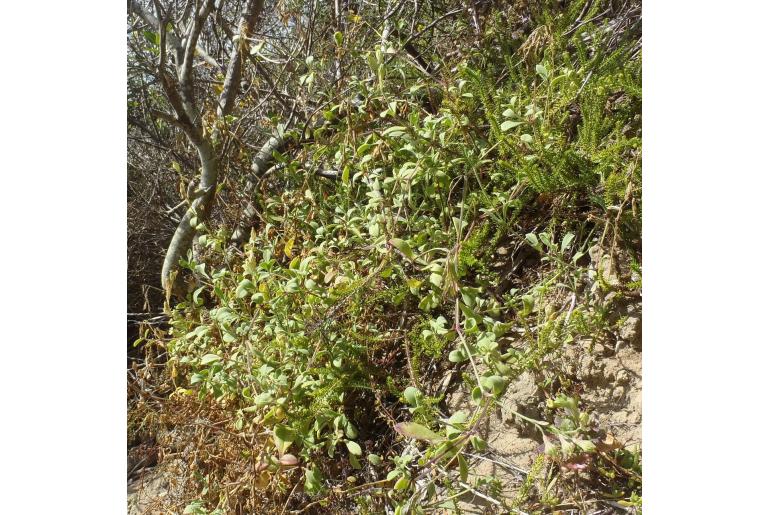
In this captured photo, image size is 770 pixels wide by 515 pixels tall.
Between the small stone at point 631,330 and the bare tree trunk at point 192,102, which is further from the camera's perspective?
the bare tree trunk at point 192,102

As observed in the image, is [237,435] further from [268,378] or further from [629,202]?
[629,202]

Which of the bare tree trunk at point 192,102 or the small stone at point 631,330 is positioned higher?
the bare tree trunk at point 192,102

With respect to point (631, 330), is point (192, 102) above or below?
above

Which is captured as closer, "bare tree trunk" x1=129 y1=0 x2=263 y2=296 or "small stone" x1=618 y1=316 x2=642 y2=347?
"small stone" x1=618 y1=316 x2=642 y2=347

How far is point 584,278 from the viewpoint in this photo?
116 centimetres

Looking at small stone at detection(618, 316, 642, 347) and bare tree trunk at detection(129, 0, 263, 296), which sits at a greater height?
bare tree trunk at detection(129, 0, 263, 296)

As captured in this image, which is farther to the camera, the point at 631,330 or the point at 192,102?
the point at 192,102
